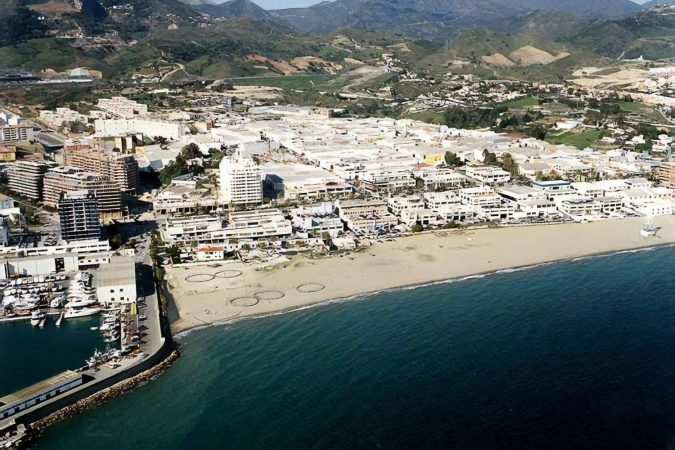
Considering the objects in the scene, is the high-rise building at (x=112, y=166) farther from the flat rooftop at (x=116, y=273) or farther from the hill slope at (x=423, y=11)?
the hill slope at (x=423, y=11)

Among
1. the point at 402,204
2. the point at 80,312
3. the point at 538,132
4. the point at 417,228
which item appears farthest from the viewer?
the point at 538,132

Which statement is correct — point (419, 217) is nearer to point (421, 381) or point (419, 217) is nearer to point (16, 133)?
point (421, 381)

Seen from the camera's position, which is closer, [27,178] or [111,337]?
[111,337]

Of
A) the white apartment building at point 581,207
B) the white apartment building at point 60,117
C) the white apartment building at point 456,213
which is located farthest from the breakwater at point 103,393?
the white apartment building at point 60,117

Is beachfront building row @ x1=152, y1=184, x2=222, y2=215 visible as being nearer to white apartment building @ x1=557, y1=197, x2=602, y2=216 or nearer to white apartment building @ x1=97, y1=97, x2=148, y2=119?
white apartment building @ x1=557, y1=197, x2=602, y2=216

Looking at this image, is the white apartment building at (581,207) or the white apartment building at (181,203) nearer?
the white apartment building at (181,203)

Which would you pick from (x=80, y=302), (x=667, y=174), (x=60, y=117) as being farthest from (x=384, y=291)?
(x=60, y=117)

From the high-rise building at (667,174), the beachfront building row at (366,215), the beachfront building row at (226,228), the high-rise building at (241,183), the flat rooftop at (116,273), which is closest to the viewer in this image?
the flat rooftop at (116,273)
